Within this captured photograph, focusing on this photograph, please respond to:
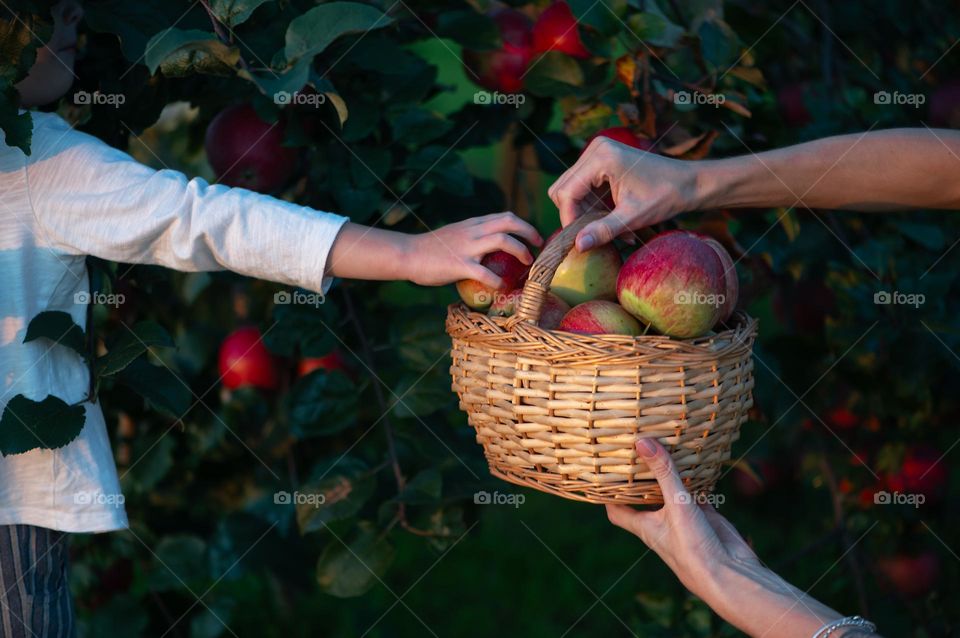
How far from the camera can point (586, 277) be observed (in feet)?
3.57

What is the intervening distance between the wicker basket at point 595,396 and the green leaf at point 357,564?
418mm

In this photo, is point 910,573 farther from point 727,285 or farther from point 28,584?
point 28,584

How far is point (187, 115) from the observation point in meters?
2.21

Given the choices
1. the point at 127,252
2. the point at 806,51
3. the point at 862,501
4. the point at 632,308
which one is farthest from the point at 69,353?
the point at 806,51

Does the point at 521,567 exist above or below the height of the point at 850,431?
below

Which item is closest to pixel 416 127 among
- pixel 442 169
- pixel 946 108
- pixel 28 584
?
pixel 442 169

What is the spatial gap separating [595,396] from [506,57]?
78 cm

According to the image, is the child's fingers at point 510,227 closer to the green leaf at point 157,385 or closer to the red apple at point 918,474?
the green leaf at point 157,385

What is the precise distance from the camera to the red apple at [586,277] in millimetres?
1085

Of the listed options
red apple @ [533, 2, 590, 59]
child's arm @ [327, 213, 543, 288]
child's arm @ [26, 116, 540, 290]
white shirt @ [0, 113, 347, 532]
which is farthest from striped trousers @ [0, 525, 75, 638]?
red apple @ [533, 2, 590, 59]

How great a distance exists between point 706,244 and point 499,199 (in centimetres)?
54

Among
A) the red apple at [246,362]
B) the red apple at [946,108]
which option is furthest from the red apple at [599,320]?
the red apple at [946,108]

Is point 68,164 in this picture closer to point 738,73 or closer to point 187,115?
point 738,73

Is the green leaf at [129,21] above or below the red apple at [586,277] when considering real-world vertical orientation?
above
